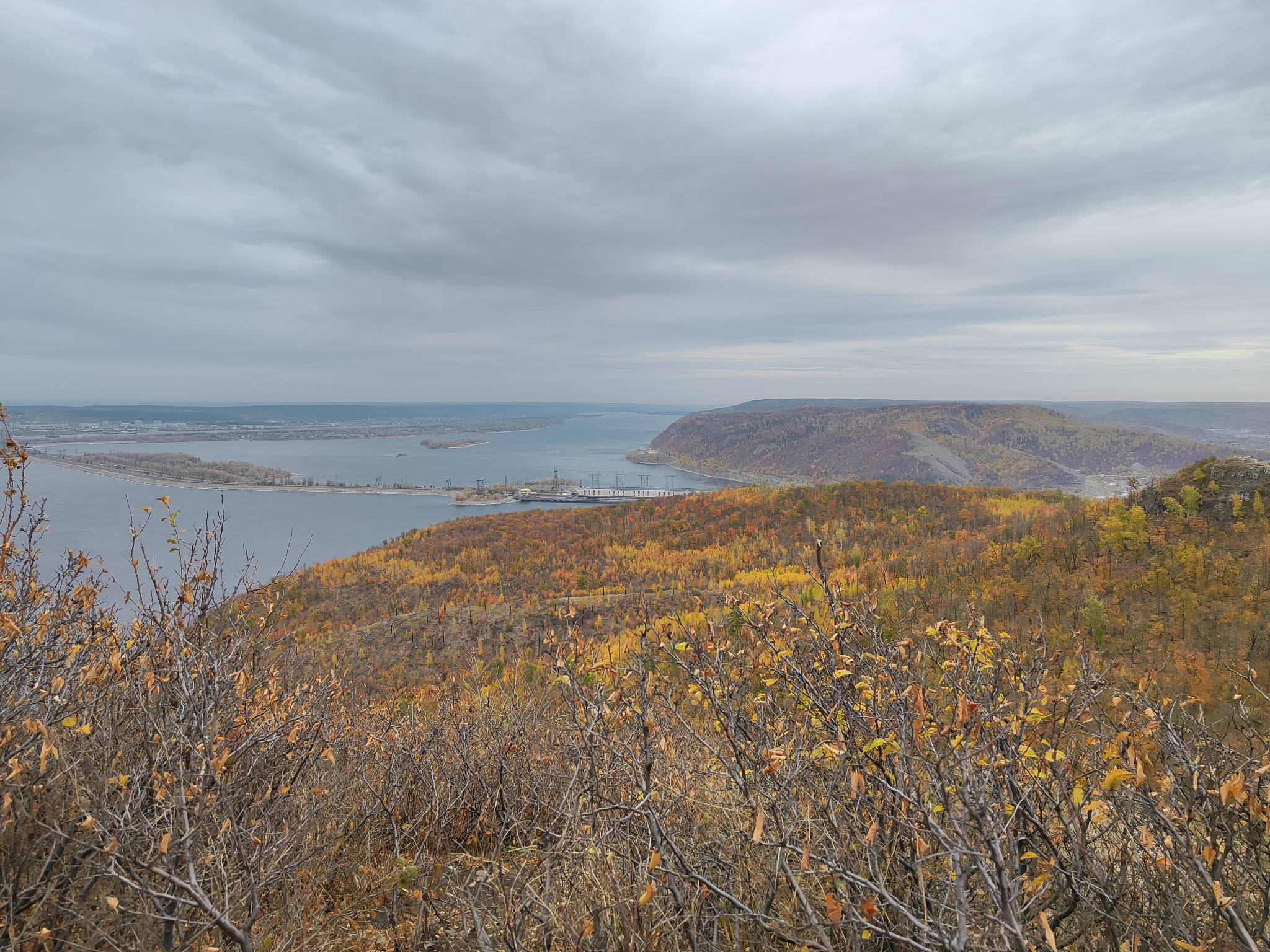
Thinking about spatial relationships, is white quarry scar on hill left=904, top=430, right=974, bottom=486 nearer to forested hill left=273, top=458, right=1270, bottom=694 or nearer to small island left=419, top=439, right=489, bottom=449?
forested hill left=273, top=458, right=1270, bottom=694

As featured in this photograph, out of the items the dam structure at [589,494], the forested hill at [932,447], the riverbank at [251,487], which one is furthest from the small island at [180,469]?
the forested hill at [932,447]

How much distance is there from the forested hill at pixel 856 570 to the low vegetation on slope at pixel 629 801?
74 cm

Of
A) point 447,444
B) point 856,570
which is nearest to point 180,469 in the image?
point 447,444

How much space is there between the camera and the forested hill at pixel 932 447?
81188mm

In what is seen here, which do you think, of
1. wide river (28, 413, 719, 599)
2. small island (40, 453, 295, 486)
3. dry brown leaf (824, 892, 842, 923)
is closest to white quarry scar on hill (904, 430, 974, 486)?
wide river (28, 413, 719, 599)

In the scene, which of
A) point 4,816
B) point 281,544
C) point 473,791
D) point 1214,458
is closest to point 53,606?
point 4,816

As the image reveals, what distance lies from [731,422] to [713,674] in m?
175

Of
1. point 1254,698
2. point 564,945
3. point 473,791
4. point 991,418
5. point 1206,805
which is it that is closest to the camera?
point 1206,805

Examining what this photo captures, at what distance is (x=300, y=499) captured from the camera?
266ft

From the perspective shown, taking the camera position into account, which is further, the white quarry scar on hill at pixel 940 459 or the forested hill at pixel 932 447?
the white quarry scar on hill at pixel 940 459

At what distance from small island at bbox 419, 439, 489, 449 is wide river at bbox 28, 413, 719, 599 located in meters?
4.15

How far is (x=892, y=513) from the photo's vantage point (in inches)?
992

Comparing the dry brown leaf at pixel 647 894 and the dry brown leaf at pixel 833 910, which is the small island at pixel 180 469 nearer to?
the dry brown leaf at pixel 647 894

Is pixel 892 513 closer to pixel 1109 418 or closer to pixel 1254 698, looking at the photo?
pixel 1254 698
